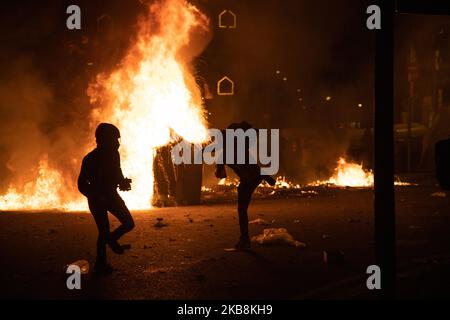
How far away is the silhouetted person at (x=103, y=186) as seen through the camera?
7.80m

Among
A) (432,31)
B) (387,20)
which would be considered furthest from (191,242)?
(432,31)

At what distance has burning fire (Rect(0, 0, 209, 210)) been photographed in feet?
56.9

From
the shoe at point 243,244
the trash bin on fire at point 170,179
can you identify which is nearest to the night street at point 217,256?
the shoe at point 243,244

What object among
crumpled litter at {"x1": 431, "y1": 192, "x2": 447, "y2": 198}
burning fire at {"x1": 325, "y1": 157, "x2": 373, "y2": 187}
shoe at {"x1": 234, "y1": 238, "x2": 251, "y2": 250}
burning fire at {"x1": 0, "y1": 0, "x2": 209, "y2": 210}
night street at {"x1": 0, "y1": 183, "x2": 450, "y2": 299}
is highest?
burning fire at {"x1": 0, "y1": 0, "x2": 209, "y2": 210}

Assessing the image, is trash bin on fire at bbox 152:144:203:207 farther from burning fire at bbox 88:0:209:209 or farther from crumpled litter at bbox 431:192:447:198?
crumpled litter at bbox 431:192:447:198

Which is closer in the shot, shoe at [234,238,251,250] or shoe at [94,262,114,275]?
shoe at [94,262,114,275]

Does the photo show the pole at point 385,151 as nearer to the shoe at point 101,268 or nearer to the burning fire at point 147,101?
the shoe at point 101,268

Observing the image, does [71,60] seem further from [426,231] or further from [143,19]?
[426,231]

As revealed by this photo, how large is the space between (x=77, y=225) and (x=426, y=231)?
706cm

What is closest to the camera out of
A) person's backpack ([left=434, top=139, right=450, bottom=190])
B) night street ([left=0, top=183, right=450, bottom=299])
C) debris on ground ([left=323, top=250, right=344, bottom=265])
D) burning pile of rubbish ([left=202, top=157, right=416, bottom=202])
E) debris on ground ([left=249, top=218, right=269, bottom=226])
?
person's backpack ([left=434, top=139, right=450, bottom=190])

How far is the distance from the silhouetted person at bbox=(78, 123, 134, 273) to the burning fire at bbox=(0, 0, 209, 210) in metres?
9.05

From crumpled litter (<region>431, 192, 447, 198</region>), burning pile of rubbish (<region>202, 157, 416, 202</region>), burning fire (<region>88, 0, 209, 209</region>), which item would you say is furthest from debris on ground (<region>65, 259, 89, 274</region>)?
crumpled litter (<region>431, 192, 447, 198</region>)

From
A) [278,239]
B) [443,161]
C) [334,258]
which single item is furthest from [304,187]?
[443,161]

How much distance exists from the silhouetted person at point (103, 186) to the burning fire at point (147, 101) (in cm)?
905
